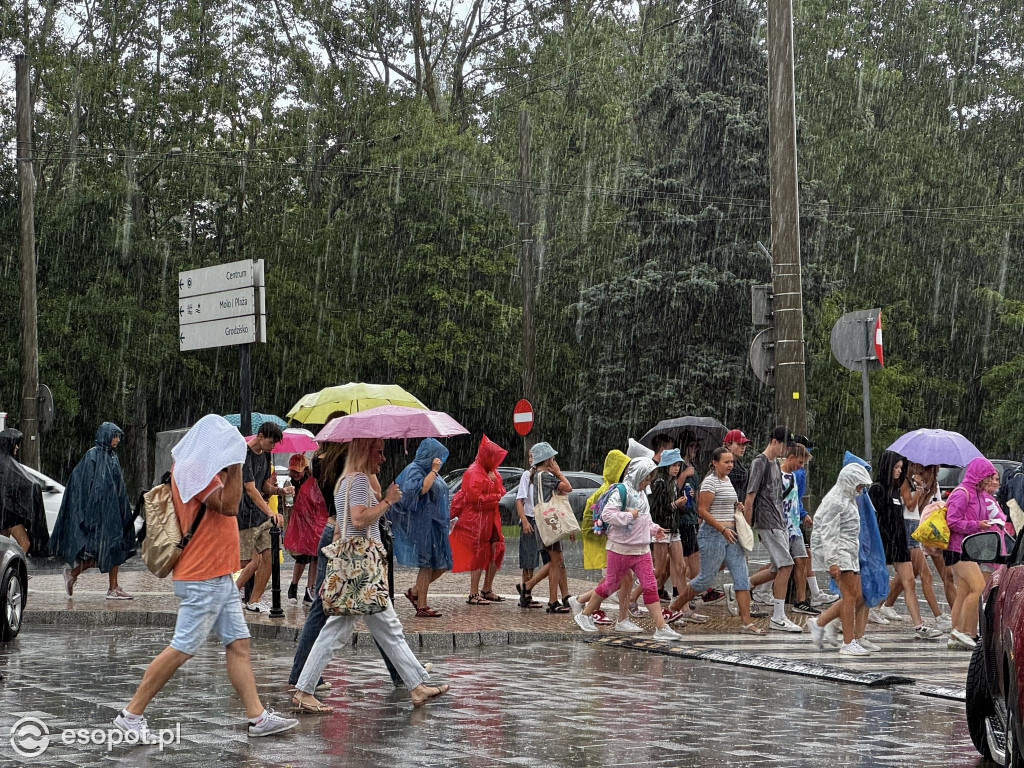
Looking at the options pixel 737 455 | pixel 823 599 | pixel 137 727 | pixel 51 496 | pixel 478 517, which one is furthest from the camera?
pixel 51 496

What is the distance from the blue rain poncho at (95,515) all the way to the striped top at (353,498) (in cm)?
692

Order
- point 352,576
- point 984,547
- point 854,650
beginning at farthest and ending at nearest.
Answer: point 854,650 < point 352,576 < point 984,547

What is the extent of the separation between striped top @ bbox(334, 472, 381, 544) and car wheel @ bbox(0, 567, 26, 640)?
4.65 meters

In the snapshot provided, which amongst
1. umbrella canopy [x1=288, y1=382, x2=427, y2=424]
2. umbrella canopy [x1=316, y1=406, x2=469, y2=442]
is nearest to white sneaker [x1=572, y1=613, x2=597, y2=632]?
umbrella canopy [x1=316, y1=406, x2=469, y2=442]

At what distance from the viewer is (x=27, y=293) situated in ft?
78.8

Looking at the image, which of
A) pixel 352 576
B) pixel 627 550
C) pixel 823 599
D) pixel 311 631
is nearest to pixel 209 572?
pixel 352 576

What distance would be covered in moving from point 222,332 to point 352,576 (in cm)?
612

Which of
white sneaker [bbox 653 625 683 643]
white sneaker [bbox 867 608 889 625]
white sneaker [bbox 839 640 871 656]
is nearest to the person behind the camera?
white sneaker [bbox 839 640 871 656]

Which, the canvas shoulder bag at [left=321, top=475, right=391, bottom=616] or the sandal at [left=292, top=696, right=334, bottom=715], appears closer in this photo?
the sandal at [left=292, top=696, right=334, bottom=715]

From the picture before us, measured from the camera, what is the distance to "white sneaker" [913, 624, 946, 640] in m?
12.5

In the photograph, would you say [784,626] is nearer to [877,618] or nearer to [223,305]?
[877,618]

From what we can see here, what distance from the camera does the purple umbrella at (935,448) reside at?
12.3 m

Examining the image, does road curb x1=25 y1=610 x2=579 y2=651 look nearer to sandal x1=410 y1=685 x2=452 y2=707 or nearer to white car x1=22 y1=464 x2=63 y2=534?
sandal x1=410 y1=685 x2=452 y2=707

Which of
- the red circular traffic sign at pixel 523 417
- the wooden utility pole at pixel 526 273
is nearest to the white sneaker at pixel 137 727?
the red circular traffic sign at pixel 523 417
